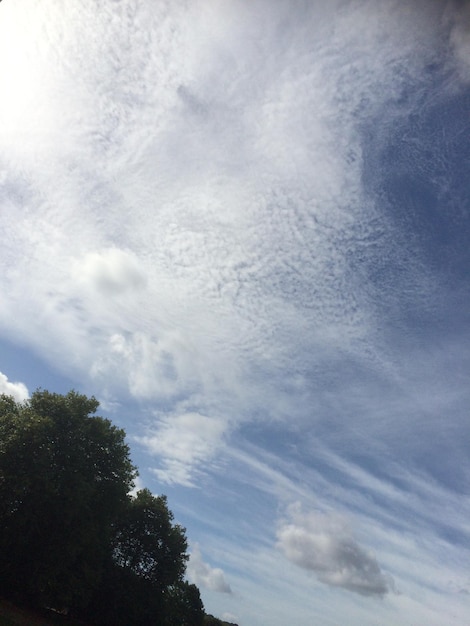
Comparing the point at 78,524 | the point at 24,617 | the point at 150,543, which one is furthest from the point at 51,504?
the point at 150,543

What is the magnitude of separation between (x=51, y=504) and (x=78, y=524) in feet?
10.5

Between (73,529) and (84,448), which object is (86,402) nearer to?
(84,448)

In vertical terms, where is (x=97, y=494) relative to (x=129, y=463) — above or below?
below

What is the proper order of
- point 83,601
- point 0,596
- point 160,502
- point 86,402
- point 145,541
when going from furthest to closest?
1. point 160,502
2. point 145,541
3. point 86,402
4. point 83,601
5. point 0,596

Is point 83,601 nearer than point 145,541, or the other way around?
point 83,601

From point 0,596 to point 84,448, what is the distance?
1336 cm

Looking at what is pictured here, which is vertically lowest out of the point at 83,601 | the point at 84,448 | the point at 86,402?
the point at 83,601

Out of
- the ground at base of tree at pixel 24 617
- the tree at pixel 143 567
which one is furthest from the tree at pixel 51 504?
the tree at pixel 143 567

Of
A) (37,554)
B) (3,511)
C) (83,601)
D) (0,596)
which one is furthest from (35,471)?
(83,601)

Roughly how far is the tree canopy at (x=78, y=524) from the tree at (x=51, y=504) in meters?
0.08

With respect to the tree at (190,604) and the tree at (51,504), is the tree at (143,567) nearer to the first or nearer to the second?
the tree at (51,504)

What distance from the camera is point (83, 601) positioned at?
41.3 m

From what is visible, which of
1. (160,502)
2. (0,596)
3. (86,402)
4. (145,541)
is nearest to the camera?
(0,596)

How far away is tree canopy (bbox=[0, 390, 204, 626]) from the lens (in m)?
37.6
